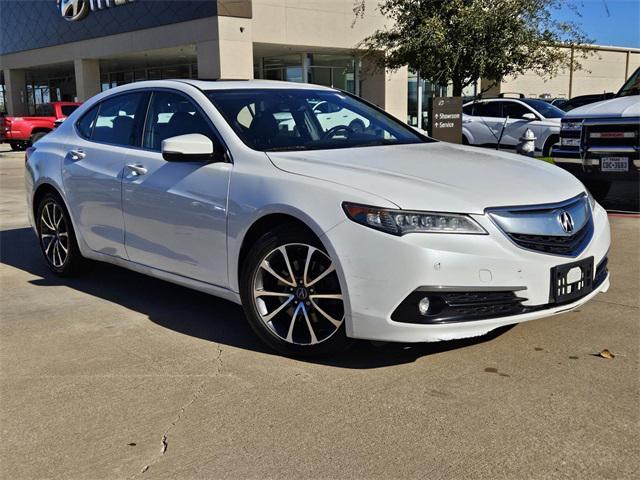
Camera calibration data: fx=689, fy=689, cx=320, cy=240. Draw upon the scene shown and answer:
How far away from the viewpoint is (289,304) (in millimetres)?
4008

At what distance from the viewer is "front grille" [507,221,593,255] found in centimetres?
363

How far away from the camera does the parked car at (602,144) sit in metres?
8.20

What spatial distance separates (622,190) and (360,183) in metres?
8.88

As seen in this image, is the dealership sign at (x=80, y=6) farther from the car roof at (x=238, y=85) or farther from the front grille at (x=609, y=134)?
the car roof at (x=238, y=85)

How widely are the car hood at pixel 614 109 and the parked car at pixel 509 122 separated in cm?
886

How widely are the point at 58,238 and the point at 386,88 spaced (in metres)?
26.7

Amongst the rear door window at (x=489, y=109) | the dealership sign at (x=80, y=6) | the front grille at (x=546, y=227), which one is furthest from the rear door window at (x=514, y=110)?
the dealership sign at (x=80, y=6)

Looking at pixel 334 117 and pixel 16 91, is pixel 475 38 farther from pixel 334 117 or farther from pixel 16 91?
pixel 16 91

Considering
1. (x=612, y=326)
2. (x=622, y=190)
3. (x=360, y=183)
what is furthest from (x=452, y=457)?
(x=622, y=190)

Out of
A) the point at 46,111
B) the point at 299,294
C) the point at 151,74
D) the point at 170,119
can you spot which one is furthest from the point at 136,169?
the point at 151,74

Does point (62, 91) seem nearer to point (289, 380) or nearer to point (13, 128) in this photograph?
point (13, 128)

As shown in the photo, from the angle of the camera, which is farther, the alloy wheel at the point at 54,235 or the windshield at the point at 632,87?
the windshield at the point at 632,87

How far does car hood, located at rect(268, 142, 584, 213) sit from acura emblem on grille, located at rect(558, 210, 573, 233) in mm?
103

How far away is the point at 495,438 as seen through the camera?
3049 mm
